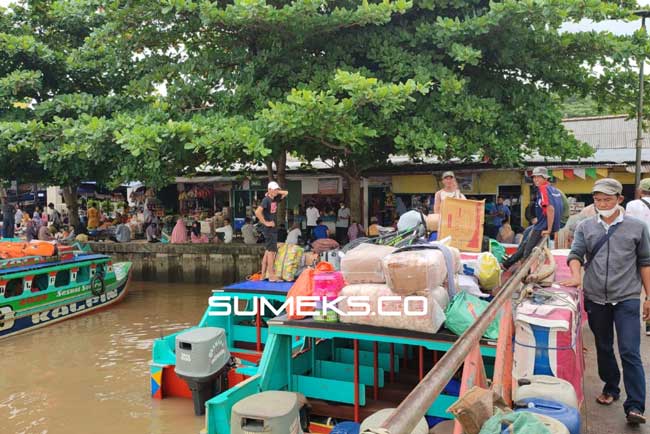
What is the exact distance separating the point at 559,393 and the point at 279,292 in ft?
14.5

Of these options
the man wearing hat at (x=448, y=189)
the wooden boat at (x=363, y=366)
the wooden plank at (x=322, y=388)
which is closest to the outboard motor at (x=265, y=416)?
the wooden boat at (x=363, y=366)

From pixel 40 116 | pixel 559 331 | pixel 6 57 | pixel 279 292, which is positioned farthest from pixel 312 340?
pixel 6 57

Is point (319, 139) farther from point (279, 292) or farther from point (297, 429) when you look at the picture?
point (297, 429)

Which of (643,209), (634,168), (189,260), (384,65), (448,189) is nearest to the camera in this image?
(643,209)

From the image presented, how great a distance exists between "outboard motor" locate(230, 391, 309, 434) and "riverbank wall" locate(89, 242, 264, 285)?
10629 mm

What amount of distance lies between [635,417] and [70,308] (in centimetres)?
1121

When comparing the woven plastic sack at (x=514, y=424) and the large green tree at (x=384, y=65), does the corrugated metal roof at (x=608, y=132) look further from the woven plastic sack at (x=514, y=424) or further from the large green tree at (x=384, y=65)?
the woven plastic sack at (x=514, y=424)

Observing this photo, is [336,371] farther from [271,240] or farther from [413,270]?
[271,240]

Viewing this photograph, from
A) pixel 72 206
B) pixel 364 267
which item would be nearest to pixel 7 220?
pixel 72 206

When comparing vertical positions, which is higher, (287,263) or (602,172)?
(602,172)

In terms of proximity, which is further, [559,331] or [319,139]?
[319,139]

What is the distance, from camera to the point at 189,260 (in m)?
16.1

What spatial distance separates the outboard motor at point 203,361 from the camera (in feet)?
20.0

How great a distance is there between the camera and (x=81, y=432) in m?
6.66
